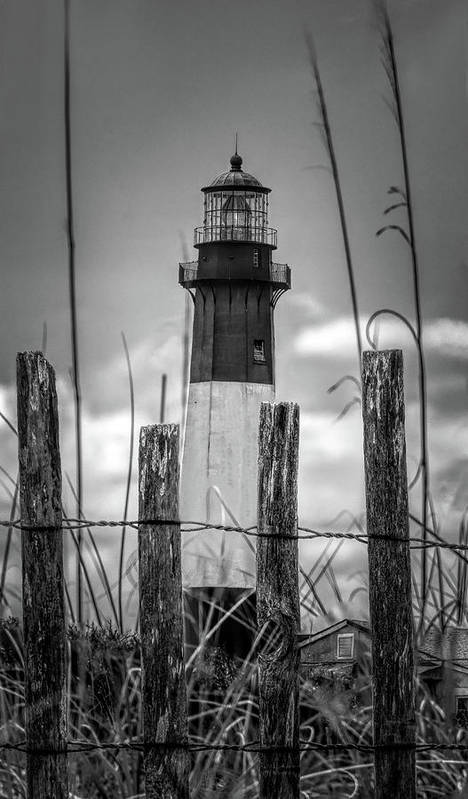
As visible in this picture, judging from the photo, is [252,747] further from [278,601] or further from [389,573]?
[389,573]

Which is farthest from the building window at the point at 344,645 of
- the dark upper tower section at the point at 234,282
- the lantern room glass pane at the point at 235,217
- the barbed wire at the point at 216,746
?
the lantern room glass pane at the point at 235,217

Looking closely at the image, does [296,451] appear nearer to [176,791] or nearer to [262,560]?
[262,560]

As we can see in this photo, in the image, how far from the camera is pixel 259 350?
15234 mm

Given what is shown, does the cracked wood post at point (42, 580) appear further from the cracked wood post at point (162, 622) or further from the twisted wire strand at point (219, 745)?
the cracked wood post at point (162, 622)

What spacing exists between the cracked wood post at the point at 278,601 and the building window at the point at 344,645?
277cm

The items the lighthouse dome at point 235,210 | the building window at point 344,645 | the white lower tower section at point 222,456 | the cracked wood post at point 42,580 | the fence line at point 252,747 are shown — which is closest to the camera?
the fence line at point 252,747

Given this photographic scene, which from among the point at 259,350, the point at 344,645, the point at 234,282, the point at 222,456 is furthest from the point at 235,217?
the point at 344,645

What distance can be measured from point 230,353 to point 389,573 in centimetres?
1224

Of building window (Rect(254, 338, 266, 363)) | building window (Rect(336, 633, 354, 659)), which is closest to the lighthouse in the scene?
building window (Rect(254, 338, 266, 363))

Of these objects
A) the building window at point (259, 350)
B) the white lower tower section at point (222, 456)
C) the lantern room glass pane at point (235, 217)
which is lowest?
the white lower tower section at point (222, 456)

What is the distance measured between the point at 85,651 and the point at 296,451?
777 mm

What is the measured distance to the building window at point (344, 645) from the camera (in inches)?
225

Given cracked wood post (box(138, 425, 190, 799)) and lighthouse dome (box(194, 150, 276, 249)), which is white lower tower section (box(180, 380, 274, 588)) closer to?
lighthouse dome (box(194, 150, 276, 249))

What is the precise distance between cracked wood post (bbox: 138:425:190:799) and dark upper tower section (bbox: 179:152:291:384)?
12040 mm
